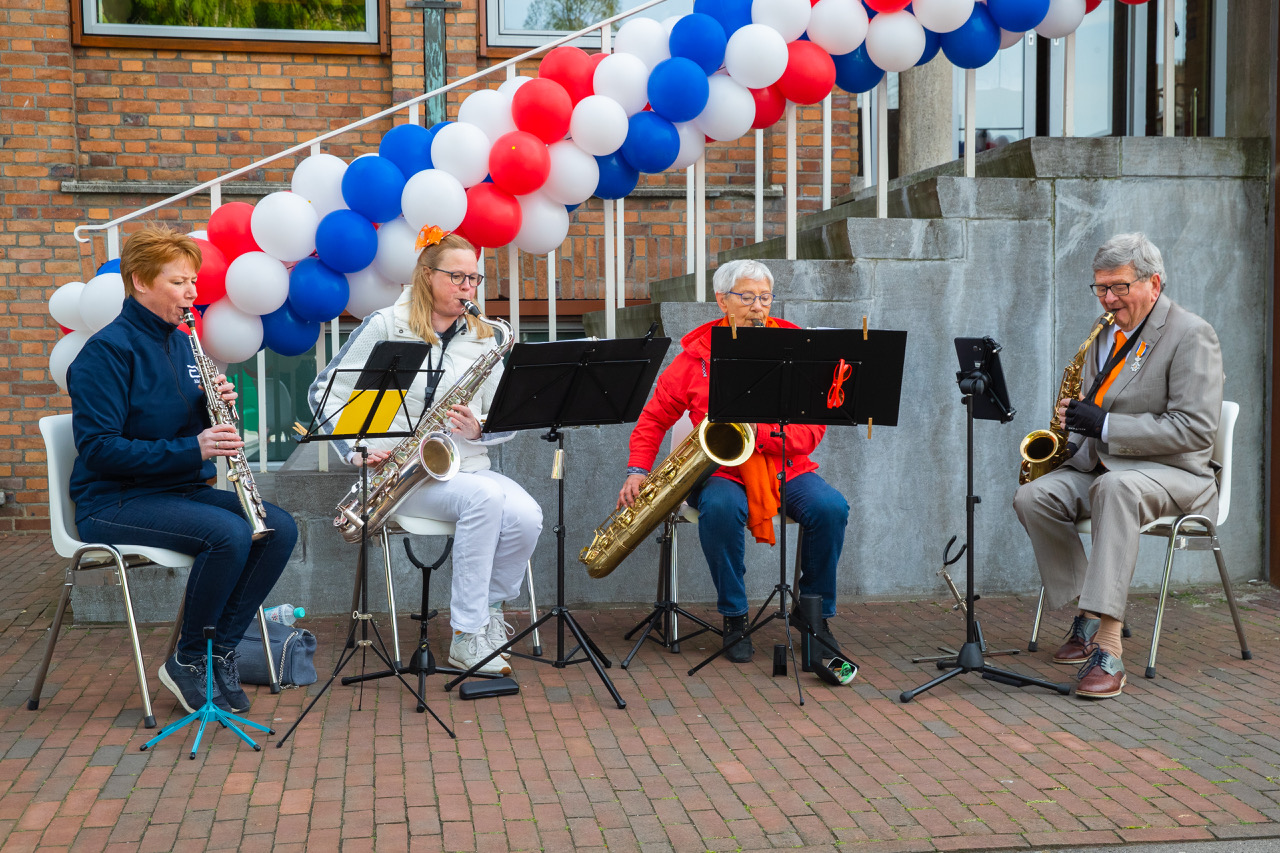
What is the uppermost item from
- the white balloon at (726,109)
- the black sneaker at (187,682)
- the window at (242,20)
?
the window at (242,20)

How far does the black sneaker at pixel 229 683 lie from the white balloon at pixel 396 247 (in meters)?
1.79

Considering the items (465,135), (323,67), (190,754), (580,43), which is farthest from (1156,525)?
(323,67)

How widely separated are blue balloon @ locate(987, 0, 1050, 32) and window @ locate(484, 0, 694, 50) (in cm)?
262

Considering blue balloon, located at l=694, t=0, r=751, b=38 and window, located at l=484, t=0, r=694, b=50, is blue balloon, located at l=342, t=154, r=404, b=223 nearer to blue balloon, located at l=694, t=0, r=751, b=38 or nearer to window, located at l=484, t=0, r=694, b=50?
blue balloon, located at l=694, t=0, r=751, b=38

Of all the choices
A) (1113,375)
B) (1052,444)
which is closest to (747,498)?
(1052,444)

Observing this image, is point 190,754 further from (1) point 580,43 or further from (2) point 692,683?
(1) point 580,43

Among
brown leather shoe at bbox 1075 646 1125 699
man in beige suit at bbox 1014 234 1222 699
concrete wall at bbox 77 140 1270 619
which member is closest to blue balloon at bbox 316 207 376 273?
concrete wall at bbox 77 140 1270 619

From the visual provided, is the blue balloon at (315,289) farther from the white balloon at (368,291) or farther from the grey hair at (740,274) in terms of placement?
the grey hair at (740,274)

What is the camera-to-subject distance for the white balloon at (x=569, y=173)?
207 inches

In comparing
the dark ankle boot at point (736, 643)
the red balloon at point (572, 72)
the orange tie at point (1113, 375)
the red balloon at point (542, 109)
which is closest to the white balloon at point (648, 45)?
the red balloon at point (572, 72)

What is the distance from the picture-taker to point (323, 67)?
25.7 feet

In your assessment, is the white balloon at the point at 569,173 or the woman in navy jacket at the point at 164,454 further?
the white balloon at the point at 569,173

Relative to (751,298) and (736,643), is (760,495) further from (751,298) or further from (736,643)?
(751,298)

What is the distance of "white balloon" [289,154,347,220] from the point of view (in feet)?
16.9
